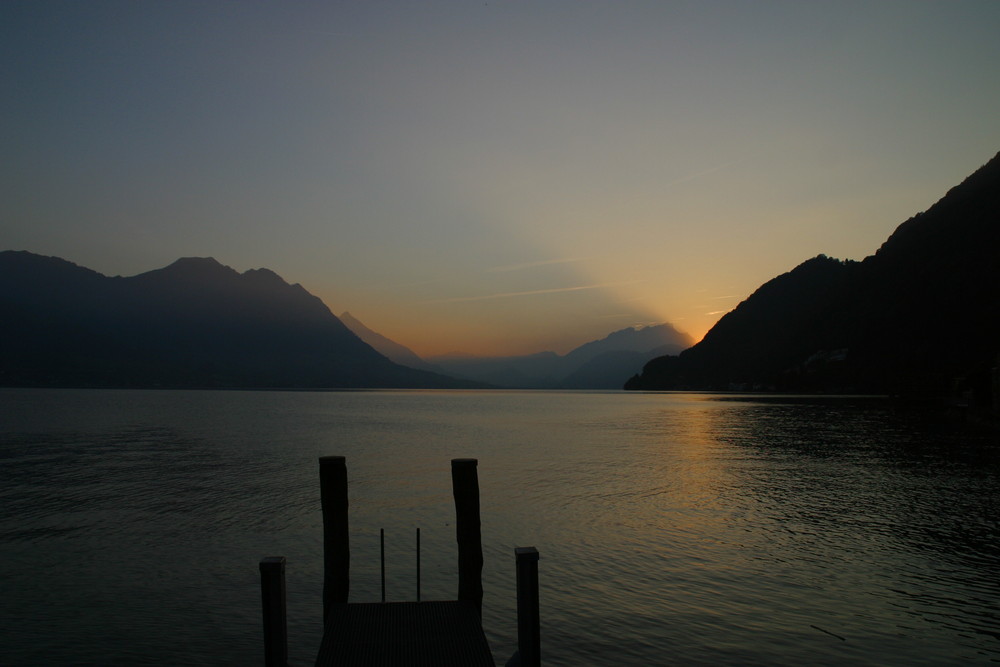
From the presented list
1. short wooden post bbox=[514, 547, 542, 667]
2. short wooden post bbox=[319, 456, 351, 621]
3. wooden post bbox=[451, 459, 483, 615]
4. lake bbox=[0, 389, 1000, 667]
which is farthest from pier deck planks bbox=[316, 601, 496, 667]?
lake bbox=[0, 389, 1000, 667]

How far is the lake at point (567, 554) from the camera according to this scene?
12.8 meters

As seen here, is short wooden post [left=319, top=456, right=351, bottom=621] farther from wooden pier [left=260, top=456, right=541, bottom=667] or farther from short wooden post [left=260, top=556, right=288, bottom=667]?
short wooden post [left=260, top=556, right=288, bottom=667]

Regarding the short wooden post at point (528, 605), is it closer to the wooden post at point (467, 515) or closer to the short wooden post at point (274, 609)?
the wooden post at point (467, 515)

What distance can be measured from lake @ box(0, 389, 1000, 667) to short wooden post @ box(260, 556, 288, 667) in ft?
7.85

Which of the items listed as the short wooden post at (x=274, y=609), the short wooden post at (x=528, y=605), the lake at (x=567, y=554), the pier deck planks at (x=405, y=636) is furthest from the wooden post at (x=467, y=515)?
the short wooden post at (x=274, y=609)

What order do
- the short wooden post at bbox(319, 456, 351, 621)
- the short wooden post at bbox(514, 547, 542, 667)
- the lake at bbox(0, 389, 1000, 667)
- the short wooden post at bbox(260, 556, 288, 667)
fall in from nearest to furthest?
the short wooden post at bbox(260, 556, 288, 667)
the short wooden post at bbox(514, 547, 542, 667)
the lake at bbox(0, 389, 1000, 667)
the short wooden post at bbox(319, 456, 351, 621)

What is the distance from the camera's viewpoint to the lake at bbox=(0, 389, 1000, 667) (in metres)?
12.8

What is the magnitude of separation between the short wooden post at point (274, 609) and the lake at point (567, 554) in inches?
94.2

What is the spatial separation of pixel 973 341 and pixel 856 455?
133 m

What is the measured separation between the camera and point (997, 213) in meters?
163

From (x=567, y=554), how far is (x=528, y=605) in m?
10.0

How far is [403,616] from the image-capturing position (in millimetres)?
11812

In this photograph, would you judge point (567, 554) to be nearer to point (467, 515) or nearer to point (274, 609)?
point (467, 515)

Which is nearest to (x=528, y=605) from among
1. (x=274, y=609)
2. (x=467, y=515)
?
(x=467, y=515)
